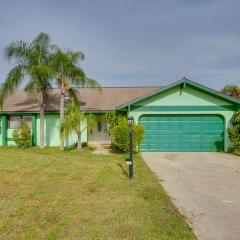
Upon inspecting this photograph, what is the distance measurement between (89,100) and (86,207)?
17.0m

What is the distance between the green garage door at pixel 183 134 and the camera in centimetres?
1762

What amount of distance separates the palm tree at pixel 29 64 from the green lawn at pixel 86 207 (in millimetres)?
8605

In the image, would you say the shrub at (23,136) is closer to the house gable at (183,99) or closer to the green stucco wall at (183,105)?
the house gable at (183,99)

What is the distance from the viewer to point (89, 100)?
2259cm

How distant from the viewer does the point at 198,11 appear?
13.6 meters

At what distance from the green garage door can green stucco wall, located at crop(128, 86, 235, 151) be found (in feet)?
1.25

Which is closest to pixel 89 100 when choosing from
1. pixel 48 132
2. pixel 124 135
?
pixel 48 132

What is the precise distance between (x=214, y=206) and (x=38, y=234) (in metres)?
3.90

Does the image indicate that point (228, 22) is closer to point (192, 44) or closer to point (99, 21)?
point (192, 44)

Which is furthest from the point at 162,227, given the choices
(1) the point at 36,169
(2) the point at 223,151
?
(2) the point at 223,151

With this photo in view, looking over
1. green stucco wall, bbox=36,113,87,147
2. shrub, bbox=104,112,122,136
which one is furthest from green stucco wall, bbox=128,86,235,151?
green stucco wall, bbox=36,113,87,147

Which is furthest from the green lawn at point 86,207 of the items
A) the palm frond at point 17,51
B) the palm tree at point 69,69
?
the palm frond at point 17,51

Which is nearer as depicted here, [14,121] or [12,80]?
[12,80]

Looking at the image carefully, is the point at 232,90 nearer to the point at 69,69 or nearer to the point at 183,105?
the point at 183,105
